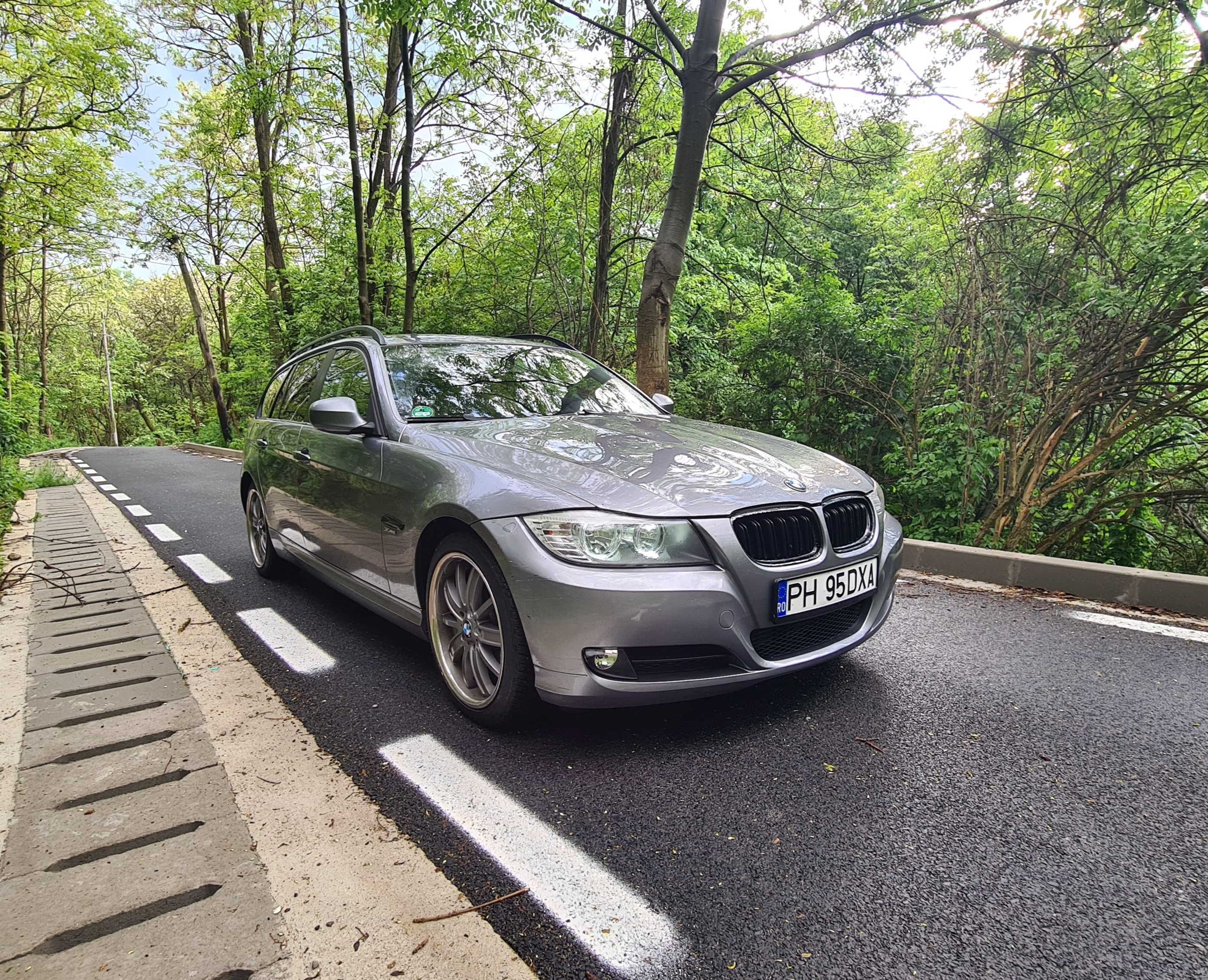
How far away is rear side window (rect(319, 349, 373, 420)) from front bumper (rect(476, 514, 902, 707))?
1.39m

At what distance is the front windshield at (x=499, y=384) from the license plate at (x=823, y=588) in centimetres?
154

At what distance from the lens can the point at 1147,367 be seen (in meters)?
4.53

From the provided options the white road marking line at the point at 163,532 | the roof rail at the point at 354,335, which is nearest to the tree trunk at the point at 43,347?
the white road marking line at the point at 163,532

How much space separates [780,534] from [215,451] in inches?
863

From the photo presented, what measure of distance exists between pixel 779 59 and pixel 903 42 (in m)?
1.22

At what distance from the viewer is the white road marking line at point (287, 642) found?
3.20 metres

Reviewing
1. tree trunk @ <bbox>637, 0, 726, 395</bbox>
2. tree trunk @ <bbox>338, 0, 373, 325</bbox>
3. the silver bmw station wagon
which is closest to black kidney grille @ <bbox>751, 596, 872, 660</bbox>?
the silver bmw station wagon

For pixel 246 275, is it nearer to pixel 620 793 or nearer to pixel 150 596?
pixel 150 596

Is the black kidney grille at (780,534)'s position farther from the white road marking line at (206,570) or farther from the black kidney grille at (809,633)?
the white road marking line at (206,570)

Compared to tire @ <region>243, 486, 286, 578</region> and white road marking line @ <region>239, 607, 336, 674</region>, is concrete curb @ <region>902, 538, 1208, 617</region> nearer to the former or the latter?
white road marking line @ <region>239, 607, 336, 674</region>

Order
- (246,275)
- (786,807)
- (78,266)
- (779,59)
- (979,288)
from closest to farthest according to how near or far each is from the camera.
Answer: (786,807)
(979,288)
(779,59)
(246,275)
(78,266)

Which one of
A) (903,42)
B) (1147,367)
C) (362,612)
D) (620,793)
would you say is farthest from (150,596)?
(903,42)

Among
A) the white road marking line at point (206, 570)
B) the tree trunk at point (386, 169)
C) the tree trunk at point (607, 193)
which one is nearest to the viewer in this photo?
the white road marking line at point (206, 570)

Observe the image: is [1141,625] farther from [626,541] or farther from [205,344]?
[205,344]
